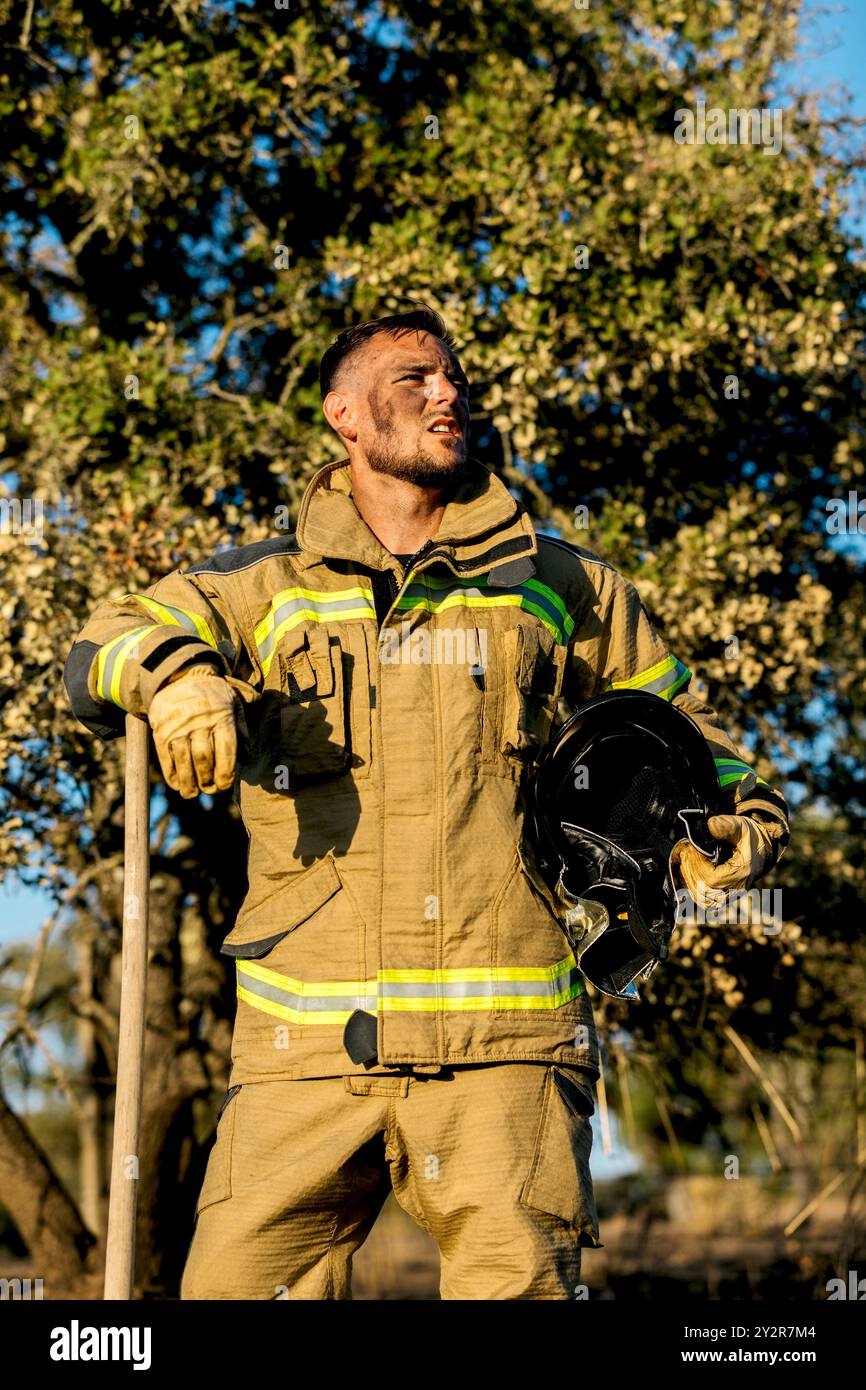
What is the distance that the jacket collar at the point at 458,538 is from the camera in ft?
10.4

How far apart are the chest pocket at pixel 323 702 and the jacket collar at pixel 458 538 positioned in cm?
18

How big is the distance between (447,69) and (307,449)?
96.8 inches

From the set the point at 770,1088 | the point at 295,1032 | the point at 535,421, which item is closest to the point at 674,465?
the point at 535,421

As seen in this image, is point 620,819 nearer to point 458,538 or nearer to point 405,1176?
point 458,538

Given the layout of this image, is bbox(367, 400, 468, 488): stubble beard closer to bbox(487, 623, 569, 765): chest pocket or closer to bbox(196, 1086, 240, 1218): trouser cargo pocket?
bbox(487, 623, 569, 765): chest pocket

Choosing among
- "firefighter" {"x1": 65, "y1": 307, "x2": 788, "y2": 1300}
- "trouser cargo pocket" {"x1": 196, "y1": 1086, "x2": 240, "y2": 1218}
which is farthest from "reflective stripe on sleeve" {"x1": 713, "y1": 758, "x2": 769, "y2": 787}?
"trouser cargo pocket" {"x1": 196, "y1": 1086, "x2": 240, "y2": 1218}

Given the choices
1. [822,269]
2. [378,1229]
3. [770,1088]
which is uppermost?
[822,269]

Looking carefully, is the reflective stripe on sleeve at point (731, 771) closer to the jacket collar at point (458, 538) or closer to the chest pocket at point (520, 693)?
the chest pocket at point (520, 693)

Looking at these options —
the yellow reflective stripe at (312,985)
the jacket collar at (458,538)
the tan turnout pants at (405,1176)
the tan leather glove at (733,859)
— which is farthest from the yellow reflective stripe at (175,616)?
the tan leather glove at (733,859)

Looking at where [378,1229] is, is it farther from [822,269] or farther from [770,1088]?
[822,269]

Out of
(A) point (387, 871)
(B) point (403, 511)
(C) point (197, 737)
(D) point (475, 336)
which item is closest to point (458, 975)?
(A) point (387, 871)

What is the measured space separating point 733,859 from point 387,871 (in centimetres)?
72

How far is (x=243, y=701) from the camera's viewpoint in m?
2.96

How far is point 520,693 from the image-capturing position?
307cm
